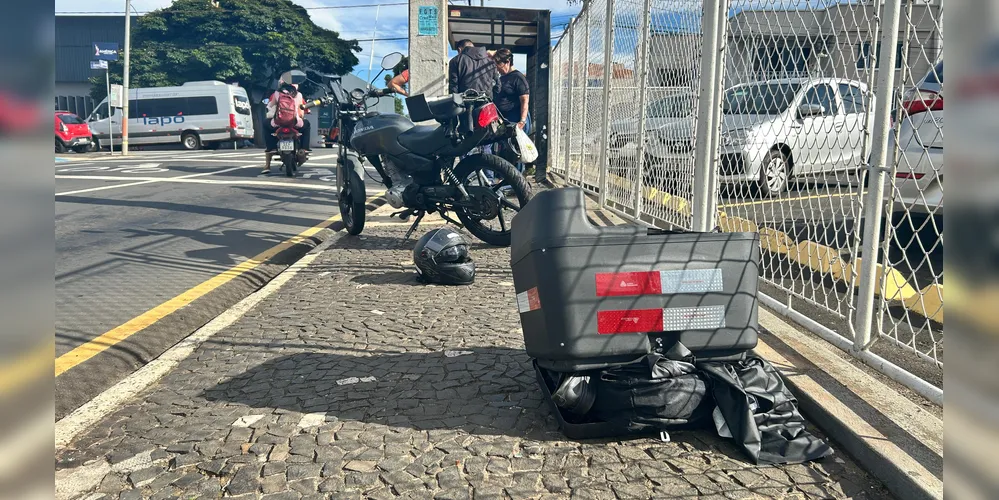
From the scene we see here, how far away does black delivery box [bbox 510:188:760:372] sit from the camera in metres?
2.53

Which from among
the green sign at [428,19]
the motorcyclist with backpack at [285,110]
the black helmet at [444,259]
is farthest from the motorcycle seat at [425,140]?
the motorcyclist with backpack at [285,110]

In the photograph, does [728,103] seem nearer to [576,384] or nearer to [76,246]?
[576,384]

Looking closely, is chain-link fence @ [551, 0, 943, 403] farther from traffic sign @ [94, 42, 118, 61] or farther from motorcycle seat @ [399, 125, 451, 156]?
traffic sign @ [94, 42, 118, 61]

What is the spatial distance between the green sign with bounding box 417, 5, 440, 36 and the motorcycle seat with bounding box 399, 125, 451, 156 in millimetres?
6266

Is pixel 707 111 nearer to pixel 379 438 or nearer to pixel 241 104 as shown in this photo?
pixel 379 438

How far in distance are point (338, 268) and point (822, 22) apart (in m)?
3.85

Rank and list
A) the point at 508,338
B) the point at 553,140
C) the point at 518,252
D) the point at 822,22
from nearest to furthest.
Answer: the point at 518,252
the point at 822,22
the point at 508,338
the point at 553,140

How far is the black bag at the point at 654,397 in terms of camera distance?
8.00ft

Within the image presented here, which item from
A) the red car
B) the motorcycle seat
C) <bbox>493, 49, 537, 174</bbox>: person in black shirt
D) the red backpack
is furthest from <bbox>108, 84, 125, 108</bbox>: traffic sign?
the motorcycle seat

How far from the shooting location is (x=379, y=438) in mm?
2539

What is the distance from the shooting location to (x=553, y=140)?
560 inches

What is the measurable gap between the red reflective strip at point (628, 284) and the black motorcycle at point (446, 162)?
331 cm

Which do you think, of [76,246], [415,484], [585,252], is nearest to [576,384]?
[585,252]

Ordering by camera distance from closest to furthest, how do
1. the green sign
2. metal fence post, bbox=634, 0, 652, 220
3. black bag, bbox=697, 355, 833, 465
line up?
1. black bag, bbox=697, 355, 833, 465
2. metal fence post, bbox=634, 0, 652, 220
3. the green sign
